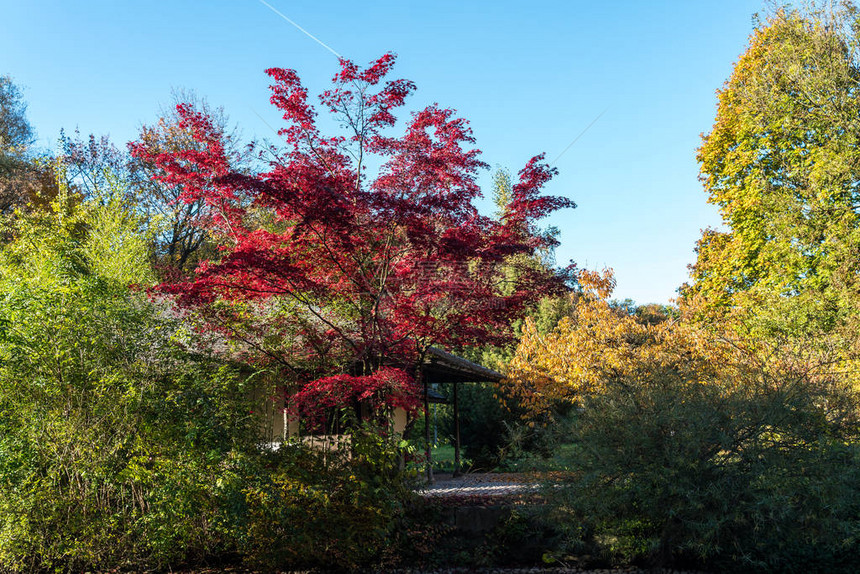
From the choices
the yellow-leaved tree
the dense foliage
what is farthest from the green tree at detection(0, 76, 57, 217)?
the yellow-leaved tree

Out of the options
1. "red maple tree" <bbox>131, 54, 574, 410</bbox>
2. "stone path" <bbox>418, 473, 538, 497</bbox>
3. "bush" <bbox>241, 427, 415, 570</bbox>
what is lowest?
"stone path" <bbox>418, 473, 538, 497</bbox>

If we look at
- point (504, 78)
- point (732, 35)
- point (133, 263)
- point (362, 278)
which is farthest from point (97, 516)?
point (732, 35)

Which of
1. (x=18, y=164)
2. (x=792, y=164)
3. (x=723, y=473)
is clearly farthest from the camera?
(x=18, y=164)

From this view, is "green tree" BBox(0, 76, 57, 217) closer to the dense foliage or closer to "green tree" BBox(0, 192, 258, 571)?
"green tree" BBox(0, 192, 258, 571)

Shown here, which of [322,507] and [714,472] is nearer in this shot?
[714,472]

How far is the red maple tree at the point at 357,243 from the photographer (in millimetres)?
7438

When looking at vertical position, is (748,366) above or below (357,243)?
below

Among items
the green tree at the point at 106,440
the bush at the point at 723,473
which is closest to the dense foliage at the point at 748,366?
the bush at the point at 723,473

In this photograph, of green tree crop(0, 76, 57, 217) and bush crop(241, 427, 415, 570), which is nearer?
bush crop(241, 427, 415, 570)

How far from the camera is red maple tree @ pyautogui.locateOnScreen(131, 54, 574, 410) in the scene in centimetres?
744

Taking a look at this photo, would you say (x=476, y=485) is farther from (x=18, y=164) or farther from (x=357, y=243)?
(x=18, y=164)

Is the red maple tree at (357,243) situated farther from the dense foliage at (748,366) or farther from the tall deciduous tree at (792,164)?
the tall deciduous tree at (792,164)

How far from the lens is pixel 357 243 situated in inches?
309

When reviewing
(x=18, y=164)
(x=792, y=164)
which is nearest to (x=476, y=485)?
(x=792, y=164)
